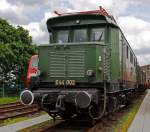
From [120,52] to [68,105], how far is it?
3.61m

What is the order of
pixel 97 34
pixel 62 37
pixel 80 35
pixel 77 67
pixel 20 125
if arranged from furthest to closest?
pixel 62 37 < pixel 80 35 < pixel 97 34 < pixel 20 125 < pixel 77 67

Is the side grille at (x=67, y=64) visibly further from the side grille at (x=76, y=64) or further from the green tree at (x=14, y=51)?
the green tree at (x=14, y=51)

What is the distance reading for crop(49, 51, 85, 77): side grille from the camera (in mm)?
13766

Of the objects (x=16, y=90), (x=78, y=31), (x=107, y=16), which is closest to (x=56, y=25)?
(x=78, y=31)

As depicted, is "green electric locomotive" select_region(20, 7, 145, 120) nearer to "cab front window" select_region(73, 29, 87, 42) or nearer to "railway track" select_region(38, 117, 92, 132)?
"cab front window" select_region(73, 29, 87, 42)

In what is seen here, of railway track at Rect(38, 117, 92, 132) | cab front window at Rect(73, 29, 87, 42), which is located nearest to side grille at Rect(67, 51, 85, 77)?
cab front window at Rect(73, 29, 87, 42)

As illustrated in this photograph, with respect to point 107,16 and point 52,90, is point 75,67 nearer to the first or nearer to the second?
point 52,90

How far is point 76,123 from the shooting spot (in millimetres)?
15438

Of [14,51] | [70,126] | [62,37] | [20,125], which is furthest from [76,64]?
[14,51]

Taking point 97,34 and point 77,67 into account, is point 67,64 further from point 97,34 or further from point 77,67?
point 97,34

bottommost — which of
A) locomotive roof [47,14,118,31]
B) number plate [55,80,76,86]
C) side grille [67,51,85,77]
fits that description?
number plate [55,80,76,86]

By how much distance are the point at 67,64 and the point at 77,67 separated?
0.35 metres

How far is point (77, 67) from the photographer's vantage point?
13.8 meters

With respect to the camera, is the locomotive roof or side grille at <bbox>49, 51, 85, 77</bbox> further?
A: the locomotive roof
